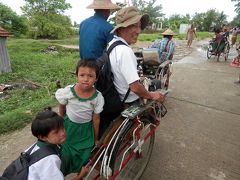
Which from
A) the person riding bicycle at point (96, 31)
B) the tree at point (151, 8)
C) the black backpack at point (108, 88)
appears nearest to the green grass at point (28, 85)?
the person riding bicycle at point (96, 31)

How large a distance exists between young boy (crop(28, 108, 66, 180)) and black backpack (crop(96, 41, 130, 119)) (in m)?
0.59

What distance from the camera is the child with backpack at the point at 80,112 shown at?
181 centimetres

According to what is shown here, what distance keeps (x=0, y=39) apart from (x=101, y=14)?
5.29 meters

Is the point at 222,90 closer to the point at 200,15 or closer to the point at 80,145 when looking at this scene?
the point at 80,145

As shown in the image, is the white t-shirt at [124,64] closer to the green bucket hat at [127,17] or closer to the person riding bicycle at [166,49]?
the green bucket hat at [127,17]

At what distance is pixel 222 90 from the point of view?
5.42 metres

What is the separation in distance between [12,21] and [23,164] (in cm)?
1740

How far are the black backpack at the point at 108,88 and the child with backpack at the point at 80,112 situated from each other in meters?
0.10

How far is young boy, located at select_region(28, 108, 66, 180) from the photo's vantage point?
1296 mm

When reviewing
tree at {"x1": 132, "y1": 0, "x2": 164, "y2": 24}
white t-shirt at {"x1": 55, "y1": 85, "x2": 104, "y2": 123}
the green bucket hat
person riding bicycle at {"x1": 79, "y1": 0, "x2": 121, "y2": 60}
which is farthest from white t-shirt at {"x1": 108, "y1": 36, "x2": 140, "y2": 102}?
tree at {"x1": 132, "y1": 0, "x2": 164, "y2": 24}

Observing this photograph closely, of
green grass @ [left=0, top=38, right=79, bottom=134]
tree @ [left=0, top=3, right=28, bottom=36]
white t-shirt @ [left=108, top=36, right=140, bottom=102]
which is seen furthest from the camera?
tree @ [left=0, top=3, right=28, bottom=36]

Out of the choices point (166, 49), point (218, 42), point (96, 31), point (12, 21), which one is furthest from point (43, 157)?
point (12, 21)

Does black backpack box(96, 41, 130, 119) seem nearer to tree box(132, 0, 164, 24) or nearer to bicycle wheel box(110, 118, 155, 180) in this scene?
bicycle wheel box(110, 118, 155, 180)

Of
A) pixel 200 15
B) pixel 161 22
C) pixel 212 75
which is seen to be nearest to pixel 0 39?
pixel 212 75
